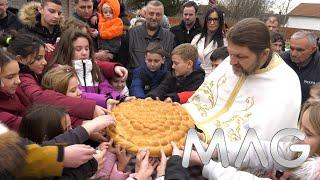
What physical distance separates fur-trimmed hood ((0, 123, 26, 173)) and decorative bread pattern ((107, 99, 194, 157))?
726 millimetres

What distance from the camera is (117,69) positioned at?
3729 mm

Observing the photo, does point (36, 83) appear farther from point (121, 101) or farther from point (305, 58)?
point (305, 58)

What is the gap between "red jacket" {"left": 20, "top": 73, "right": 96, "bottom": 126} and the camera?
264 centimetres

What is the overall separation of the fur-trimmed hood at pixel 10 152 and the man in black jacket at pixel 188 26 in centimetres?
444

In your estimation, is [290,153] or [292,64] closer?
[290,153]

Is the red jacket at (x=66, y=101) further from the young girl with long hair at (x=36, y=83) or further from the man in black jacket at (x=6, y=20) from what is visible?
the man in black jacket at (x=6, y=20)

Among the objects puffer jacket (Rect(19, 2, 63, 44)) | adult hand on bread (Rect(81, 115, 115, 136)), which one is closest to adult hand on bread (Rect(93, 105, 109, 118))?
adult hand on bread (Rect(81, 115, 115, 136))

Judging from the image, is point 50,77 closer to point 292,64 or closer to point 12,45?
point 12,45

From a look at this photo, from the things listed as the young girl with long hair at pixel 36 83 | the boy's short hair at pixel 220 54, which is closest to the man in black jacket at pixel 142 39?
the boy's short hair at pixel 220 54

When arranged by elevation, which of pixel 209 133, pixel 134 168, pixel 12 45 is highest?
pixel 12 45

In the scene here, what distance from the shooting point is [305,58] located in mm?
5188

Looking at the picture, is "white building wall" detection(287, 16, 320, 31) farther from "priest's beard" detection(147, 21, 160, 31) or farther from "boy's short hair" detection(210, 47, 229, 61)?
"boy's short hair" detection(210, 47, 229, 61)

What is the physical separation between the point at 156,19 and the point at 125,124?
3.05 metres

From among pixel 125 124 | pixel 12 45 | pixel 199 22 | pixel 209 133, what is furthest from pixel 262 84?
pixel 199 22
